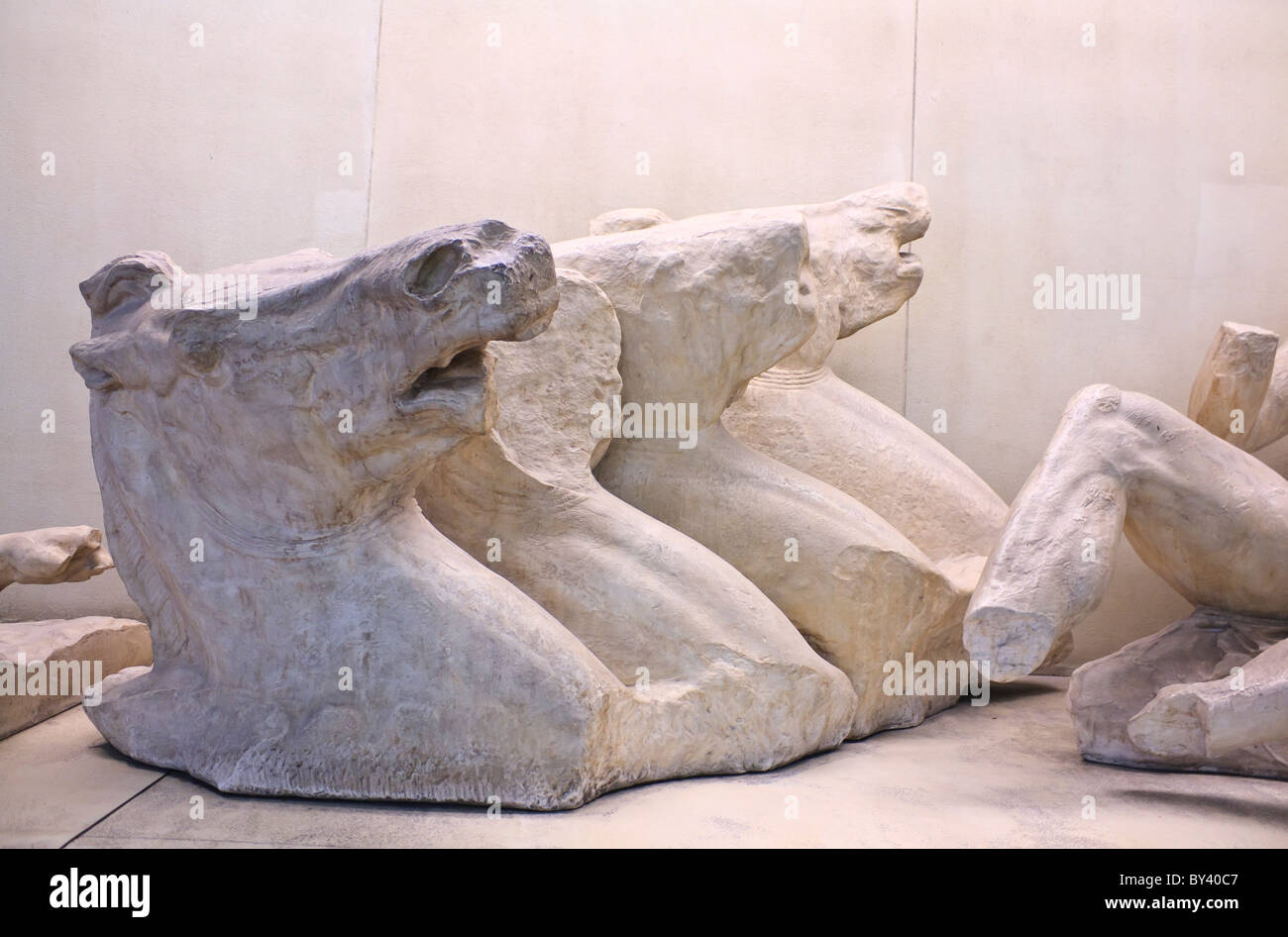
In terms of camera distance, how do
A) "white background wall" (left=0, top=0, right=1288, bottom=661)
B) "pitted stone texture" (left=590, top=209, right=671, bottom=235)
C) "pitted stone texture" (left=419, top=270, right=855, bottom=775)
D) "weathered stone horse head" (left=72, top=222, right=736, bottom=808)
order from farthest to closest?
"white background wall" (left=0, top=0, right=1288, bottom=661), "pitted stone texture" (left=590, top=209, right=671, bottom=235), "pitted stone texture" (left=419, top=270, right=855, bottom=775), "weathered stone horse head" (left=72, top=222, right=736, bottom=808)

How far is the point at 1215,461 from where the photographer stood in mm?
2820

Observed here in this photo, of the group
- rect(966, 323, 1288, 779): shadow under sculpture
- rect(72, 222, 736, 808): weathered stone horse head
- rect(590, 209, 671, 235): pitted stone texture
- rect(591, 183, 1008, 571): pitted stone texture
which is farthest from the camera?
rect(590, 209, 671, 235): pitted stone texture

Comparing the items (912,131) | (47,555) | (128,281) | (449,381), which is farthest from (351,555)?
(912,131)

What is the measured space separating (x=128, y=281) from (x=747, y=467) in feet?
5.10

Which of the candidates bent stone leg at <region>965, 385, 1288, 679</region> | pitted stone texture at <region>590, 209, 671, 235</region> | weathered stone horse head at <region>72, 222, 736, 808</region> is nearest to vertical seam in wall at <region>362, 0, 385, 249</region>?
pitted stone texture at <region>590, 209, 671, 235</region>

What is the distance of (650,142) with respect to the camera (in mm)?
4379

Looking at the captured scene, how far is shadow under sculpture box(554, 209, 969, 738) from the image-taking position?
10.4 feet

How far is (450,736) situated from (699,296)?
52.0 inches

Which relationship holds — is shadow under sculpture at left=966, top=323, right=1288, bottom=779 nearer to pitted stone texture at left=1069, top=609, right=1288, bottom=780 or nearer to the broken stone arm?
pitted stone texture at left=1069, top=609, right=1288, bottom=780

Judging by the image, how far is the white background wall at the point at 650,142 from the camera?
4.32 m

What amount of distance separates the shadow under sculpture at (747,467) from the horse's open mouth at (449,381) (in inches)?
31.9

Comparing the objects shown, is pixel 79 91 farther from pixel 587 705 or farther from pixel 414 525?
pixel 587 705

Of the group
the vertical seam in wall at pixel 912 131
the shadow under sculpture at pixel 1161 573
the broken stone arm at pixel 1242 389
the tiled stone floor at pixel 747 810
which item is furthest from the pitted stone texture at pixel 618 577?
the vertical seam in wall at pixel 912 131

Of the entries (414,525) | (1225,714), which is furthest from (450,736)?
(1225,714)
